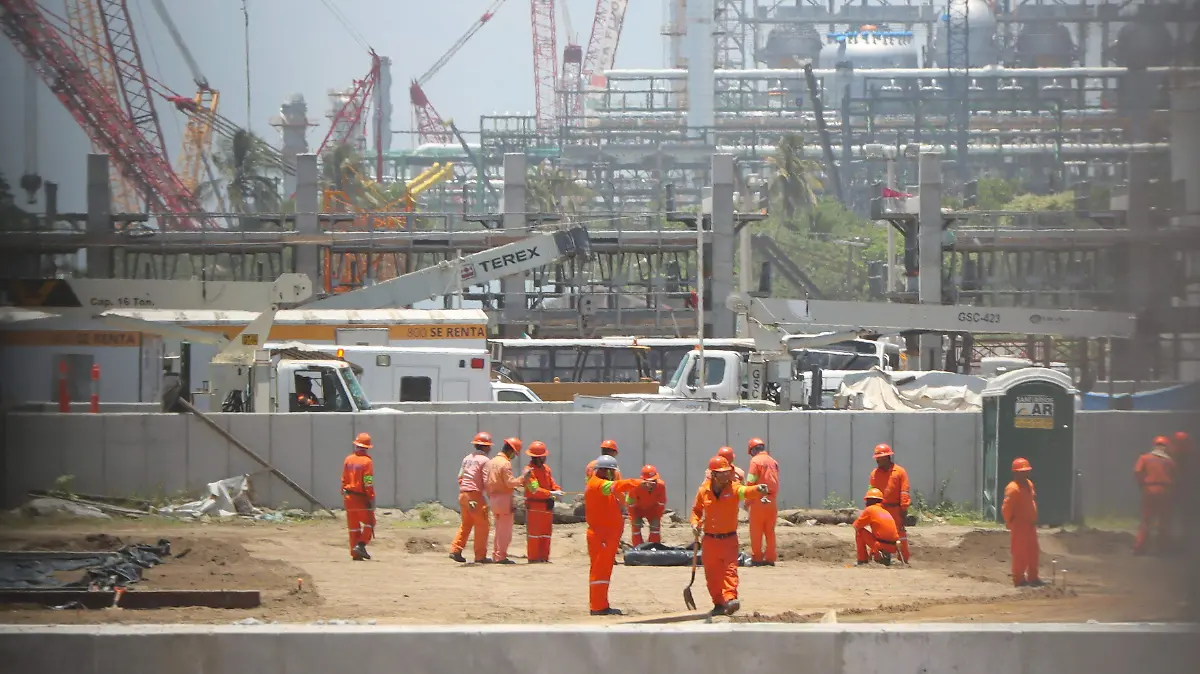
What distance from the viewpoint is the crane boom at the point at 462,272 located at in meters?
36.5

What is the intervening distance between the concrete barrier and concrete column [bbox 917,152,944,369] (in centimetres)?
3793

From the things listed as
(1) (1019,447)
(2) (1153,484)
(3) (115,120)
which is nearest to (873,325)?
(1) (1019,447)

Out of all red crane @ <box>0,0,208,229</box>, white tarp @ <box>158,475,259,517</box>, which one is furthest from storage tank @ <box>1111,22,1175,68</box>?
white tarp @ <box>158,475,259,517</box>

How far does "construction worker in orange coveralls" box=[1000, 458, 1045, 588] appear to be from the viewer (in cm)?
1585

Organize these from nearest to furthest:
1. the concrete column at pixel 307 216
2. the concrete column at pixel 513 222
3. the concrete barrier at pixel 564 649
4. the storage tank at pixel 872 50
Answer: the concrete barrier at pixel 564 649 < the concrete column at pixel 307 216 < the concrete column at pixel 513 222 < the storage tank at pixel 872 50

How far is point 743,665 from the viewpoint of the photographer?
32.4 feet

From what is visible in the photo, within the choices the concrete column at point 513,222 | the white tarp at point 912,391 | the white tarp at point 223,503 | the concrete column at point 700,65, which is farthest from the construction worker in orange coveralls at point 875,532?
the concrete column at point 700,65

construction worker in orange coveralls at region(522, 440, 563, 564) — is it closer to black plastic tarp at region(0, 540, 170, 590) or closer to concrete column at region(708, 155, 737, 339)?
black plastic tarp at region(0, 540, 170, 590)

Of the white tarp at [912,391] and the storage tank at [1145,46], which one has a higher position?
the storage tank at [1145,46]

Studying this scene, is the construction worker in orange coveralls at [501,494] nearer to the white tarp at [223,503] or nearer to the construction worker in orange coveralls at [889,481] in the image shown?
the construction worker in orange coveralls at [889,481]

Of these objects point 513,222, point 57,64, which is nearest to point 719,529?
point 57,64

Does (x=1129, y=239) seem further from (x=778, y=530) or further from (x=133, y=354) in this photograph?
(x=133, y=354)

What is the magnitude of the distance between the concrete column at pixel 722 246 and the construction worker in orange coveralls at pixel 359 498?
105ft

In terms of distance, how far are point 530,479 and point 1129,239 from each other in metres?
12.8
